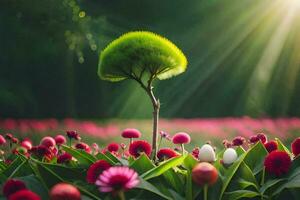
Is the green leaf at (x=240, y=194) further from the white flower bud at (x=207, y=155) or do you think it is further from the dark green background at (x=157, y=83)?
the dark green background at (x=157, y=83)

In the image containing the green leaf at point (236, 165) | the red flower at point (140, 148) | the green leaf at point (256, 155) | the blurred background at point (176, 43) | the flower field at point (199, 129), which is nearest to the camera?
the green leaf at point (236, 165)

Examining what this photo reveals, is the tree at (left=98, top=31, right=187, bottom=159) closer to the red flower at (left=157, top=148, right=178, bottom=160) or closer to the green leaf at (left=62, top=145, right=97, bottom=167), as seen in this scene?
the red flower at (left=157, top=148, right=178, bottom=160)

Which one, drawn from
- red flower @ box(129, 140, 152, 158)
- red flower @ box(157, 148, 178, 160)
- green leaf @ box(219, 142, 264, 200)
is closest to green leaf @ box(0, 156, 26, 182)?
red flower @ box(129, 140, 152, 158)

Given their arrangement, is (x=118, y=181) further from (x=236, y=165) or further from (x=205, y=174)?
(x=236, y=165)

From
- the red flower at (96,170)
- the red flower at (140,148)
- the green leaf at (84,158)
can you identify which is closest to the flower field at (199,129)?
the red flower at (140,148)

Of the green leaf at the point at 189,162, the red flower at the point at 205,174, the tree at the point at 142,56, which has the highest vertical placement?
the tree at the point at 142,56

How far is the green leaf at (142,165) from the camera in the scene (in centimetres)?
238

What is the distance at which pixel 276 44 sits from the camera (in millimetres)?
13000

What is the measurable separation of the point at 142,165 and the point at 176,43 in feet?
37.7

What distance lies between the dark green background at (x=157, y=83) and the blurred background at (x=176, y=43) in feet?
0.07

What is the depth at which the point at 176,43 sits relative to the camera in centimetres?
1379

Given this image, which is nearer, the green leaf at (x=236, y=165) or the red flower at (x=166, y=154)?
the green leaf at (x=236, y=165)

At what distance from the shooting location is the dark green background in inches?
452

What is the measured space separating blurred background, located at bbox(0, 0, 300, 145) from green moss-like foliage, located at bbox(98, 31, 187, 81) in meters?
8.11
